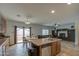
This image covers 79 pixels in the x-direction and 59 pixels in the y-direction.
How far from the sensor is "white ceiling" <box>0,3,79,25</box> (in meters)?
1.28

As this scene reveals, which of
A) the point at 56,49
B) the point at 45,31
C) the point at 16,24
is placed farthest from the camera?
the point at 56,49

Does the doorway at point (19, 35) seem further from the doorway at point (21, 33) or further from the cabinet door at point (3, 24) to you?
the cabinet door at point (3, 24)

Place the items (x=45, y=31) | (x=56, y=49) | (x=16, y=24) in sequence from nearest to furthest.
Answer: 1. (x=16, y=24)
2. (x=45, y=31)
3. (x=56, y=49)

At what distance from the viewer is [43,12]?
4.77 ft

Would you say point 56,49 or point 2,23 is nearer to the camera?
point 2,23

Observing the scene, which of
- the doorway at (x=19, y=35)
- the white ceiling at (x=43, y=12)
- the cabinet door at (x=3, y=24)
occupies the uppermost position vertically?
the white ceiling at (x=43, y=12)

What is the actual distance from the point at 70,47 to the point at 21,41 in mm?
1093

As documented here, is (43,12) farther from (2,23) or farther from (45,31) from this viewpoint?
(2,23)

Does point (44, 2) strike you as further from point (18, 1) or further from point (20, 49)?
point (20, 49)

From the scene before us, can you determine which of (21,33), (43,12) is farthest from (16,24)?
(43,12)

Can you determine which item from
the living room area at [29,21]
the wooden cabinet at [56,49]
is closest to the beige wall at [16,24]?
the living room area at [29,21]

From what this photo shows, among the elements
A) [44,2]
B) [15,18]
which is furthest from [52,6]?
[15,18]

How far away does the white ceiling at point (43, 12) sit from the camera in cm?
128

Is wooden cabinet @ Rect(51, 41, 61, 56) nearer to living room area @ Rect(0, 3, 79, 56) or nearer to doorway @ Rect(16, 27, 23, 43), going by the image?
living room area @ Rect(0, 3, 79, 56)
